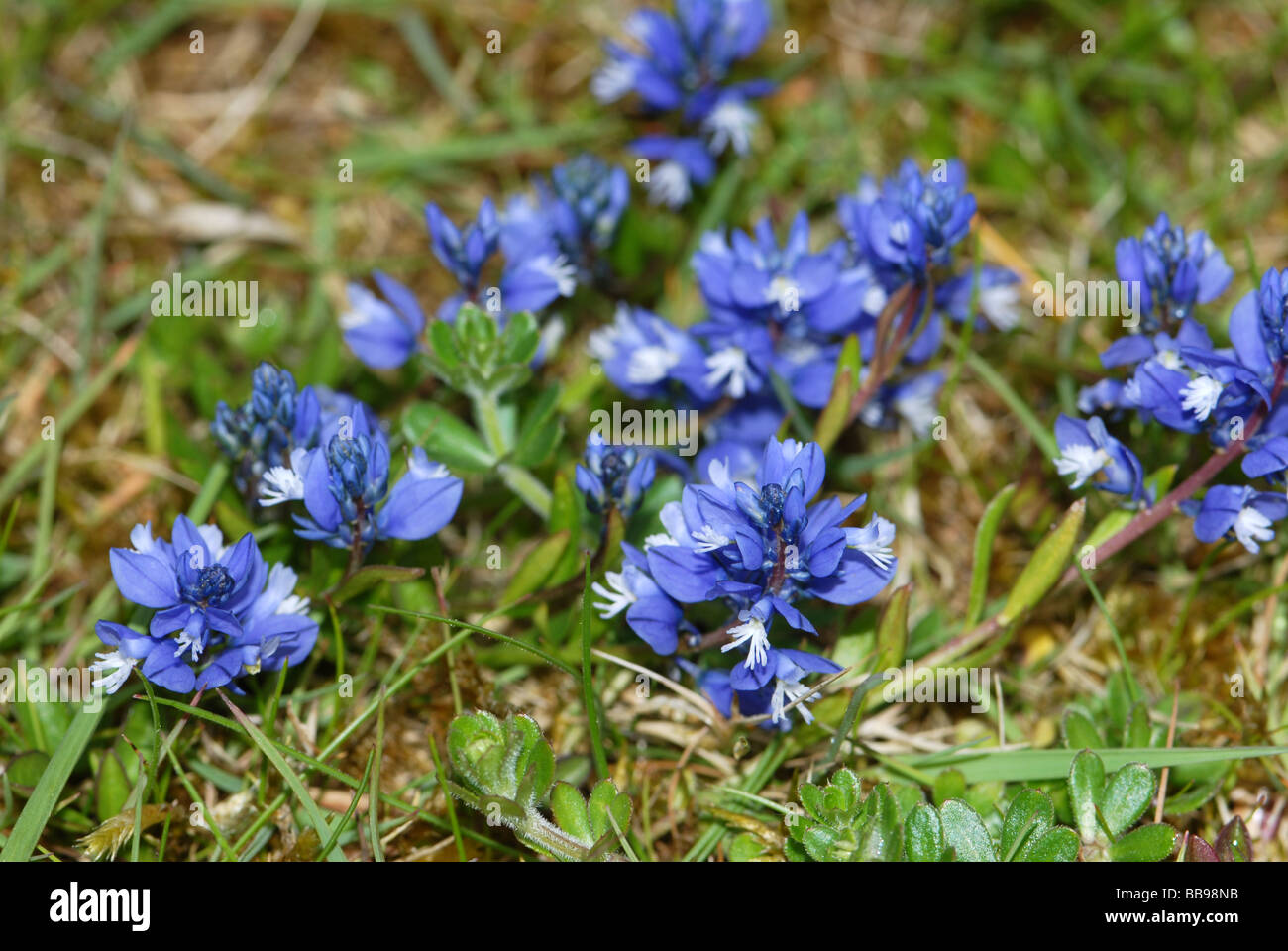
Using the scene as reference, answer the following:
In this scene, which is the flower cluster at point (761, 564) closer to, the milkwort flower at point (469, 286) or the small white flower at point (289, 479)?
the small white flower at point (289, 479)

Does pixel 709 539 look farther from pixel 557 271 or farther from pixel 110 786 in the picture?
pixel 110 786

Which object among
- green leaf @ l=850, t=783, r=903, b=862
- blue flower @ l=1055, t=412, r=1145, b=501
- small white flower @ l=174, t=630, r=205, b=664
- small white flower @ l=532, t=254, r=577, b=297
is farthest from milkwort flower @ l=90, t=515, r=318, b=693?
blue flower @ l=1055, t=412, r=1145, b=501

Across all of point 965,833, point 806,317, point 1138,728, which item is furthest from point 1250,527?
point 806,317

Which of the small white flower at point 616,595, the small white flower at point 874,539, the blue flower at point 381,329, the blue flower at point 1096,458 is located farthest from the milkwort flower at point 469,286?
the blue flower at point 1096,458

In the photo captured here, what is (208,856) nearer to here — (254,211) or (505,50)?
(254,211)

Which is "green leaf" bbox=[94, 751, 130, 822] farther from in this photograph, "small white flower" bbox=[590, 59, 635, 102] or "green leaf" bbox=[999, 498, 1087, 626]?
"small white flower" bbox=[590, 59, 635, 102]
